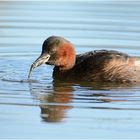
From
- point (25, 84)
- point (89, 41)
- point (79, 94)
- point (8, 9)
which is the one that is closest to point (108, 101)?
point (79, 94)

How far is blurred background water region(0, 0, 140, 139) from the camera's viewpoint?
35.0 feet

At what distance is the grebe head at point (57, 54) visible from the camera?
1379 cm

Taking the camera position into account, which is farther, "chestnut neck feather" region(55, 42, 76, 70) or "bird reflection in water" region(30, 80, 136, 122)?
"chestnut neck feather" region(55, 42, 76, 70)

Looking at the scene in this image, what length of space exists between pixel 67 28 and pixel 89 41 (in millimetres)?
1253

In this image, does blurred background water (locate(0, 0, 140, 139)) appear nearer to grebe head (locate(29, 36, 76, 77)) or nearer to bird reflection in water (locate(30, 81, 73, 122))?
bird reflection in water (locate(30, 81, 73, 122))

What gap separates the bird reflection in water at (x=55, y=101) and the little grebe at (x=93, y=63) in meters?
0.41

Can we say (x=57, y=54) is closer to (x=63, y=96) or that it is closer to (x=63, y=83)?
(x=63, y=83)

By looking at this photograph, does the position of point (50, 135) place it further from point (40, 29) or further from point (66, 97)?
point (40, 29)

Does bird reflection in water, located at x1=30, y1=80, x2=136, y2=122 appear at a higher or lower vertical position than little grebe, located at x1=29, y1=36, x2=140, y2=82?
lower

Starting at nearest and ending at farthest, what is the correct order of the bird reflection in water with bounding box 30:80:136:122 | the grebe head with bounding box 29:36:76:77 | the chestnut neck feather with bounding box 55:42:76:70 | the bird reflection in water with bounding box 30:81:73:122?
1. the bird reflection in water with bounding box 30:81:73:122
2. the bird reflection in water with bounding box 30:80:136:122
3. the grebe head with bounding box 29:36:76:77
4. the chestnut neck feather with bounding box 55:42:76:70

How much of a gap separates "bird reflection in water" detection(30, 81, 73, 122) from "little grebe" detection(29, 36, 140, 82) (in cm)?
41

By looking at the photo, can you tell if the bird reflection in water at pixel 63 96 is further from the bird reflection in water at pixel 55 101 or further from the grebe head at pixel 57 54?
the grebe head at pixel 57 54

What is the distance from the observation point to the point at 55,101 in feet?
40.0

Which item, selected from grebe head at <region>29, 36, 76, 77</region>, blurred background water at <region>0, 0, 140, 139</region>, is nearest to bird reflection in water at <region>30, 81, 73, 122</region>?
blurred background water at <region>0, 0, 140, 139</region>
